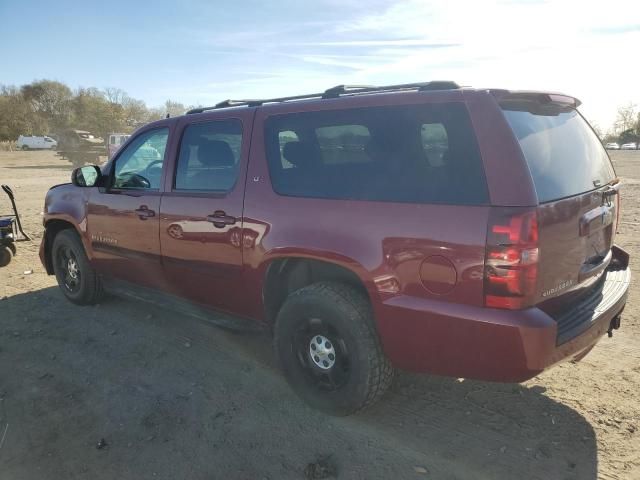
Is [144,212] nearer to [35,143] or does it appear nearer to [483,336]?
[483,336]

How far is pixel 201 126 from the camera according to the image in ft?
12.5

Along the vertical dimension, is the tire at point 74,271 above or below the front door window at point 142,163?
below

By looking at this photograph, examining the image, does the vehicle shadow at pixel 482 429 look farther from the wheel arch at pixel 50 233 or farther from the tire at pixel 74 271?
the wheel arch at pixel 50 233

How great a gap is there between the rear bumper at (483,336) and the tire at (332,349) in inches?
5.3

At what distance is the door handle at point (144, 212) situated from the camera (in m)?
3.96

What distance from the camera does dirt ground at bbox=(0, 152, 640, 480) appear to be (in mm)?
2607

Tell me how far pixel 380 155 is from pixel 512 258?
0.94 m

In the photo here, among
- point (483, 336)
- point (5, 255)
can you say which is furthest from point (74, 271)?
point (483, 336)

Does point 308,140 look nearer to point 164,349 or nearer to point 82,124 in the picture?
point 164,349

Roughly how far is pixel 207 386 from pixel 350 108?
2136 mm

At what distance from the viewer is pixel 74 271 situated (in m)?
5.09

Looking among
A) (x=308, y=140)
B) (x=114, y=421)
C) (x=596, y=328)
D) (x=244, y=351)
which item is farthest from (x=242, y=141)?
(x=596, y=328)

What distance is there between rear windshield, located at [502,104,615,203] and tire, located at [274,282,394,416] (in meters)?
1.18

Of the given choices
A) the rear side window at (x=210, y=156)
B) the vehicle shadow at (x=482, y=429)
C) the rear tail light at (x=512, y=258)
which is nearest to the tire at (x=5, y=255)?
the rear side window at (x=210, y=156)
